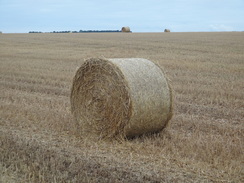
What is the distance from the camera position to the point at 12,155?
561cm

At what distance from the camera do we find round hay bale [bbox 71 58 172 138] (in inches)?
256

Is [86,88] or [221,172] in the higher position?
[86,88]

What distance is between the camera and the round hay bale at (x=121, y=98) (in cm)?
649

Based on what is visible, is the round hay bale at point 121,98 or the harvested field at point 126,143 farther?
the round hay bale at point 121,98

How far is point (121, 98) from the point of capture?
6.58 metres

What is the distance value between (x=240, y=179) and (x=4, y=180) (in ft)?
8.69

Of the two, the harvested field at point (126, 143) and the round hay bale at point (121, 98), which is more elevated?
the round hay bale at point (121, 98)

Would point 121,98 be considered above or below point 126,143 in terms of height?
above

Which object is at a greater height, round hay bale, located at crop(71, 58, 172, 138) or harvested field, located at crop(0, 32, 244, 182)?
round hay bale, located at crop(71, 58, 172, 138)

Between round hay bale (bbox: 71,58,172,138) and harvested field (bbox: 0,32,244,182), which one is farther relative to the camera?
round hay bale (bbox: 71,58,172,138)

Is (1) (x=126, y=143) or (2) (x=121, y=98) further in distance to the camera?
(2) (x=121, y=98)

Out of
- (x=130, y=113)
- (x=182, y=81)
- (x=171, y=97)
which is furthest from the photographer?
(x=182, y=81)

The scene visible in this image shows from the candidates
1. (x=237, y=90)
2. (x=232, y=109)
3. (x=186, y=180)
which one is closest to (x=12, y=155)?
(x=186, y=180)

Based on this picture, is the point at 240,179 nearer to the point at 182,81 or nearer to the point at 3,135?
the point at 3,135
